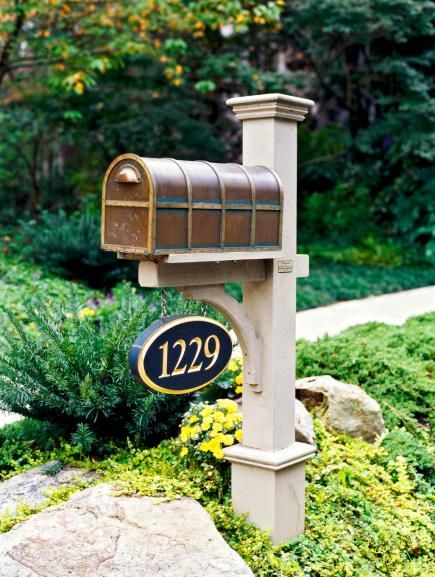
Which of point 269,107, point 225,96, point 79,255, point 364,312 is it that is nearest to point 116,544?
point 269,107

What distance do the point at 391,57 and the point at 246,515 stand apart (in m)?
11.9

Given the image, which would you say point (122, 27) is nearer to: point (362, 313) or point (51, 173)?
point (51, 173)

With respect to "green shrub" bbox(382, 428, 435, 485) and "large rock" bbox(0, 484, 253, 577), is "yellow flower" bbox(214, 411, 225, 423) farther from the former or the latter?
"green shrub" bbox(382, 428, 435, 485)

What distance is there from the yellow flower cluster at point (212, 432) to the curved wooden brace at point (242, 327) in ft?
1.36

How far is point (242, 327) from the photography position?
3445 millimetres

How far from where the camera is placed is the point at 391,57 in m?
13.8

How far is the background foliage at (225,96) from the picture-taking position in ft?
36.9

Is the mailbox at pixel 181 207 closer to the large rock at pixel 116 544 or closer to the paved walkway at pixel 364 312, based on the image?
the large rock at pixel 116 544

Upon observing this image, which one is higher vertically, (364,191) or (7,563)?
(364,191)

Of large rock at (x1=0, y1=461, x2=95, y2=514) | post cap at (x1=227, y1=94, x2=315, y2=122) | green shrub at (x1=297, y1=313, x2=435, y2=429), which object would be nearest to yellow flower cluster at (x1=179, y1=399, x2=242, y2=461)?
large rock at (x1=0, y1=461, x2=95, y2=514)

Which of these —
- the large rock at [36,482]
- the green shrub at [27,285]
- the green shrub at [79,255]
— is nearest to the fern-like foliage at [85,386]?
the large rock at [36,482]

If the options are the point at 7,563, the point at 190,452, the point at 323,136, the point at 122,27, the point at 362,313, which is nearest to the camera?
the point at 7,563

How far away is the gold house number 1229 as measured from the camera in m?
3.00

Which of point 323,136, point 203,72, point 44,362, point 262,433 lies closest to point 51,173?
point 203,72
